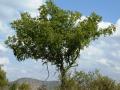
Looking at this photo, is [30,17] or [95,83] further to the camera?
[30,17]

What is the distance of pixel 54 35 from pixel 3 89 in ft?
31.8

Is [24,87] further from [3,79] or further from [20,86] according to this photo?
[3,79]

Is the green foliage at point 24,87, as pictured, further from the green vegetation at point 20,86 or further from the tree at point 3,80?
the tree at point 3,80

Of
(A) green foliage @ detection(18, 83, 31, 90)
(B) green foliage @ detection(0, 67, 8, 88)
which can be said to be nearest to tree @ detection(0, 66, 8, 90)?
(B) green foliage @ detection(0, 67, 8, 88)

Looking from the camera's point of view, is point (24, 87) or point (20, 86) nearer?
point (24, 87)

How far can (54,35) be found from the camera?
5497cm

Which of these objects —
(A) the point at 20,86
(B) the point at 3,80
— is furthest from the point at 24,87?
(B) the point at 3,80

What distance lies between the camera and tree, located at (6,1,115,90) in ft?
180

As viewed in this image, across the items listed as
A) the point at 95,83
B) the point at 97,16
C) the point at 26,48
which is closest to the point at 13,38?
the point at 26,48

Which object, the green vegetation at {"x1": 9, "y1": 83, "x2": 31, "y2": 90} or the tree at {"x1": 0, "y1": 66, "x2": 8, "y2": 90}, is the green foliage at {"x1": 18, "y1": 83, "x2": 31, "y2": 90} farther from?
the tree at {"x1": 0, "y1": 66, "x2": 8, "y2": 90}

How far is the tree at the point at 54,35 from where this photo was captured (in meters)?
55.0

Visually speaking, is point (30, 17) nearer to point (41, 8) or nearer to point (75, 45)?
point (41, 8)

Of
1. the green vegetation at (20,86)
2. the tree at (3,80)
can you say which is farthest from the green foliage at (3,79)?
the green vegetation at (20,86)

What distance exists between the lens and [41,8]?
186ft
